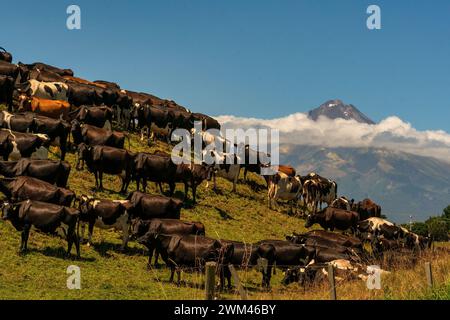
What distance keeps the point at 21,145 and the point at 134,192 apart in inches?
275

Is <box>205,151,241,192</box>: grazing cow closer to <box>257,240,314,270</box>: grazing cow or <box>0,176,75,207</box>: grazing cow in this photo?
<box>257,240,314,270</box>: grazing cow

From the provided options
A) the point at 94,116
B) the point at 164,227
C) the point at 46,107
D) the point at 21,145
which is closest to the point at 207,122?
the point at 94,116

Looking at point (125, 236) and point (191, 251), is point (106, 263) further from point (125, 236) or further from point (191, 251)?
point (191, 251)

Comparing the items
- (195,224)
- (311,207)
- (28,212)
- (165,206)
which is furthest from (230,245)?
(311,207)

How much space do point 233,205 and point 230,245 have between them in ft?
46.8

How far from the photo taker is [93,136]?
109 ft

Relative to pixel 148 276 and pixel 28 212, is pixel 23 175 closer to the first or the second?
pixel 28 212

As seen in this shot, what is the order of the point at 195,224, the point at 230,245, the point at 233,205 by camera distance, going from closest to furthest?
the point at 230,245
the point at 195,224
the point at 233,205

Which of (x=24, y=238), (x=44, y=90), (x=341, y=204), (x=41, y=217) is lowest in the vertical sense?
(x=24, y=238)

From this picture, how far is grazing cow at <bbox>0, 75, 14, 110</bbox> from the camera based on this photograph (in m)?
35.3

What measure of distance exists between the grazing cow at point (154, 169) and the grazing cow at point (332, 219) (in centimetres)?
1091

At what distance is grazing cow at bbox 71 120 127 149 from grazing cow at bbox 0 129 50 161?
4.86 m

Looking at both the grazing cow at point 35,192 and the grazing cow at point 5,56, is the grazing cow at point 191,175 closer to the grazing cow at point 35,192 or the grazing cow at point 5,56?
the grazing cow at point 35,192
